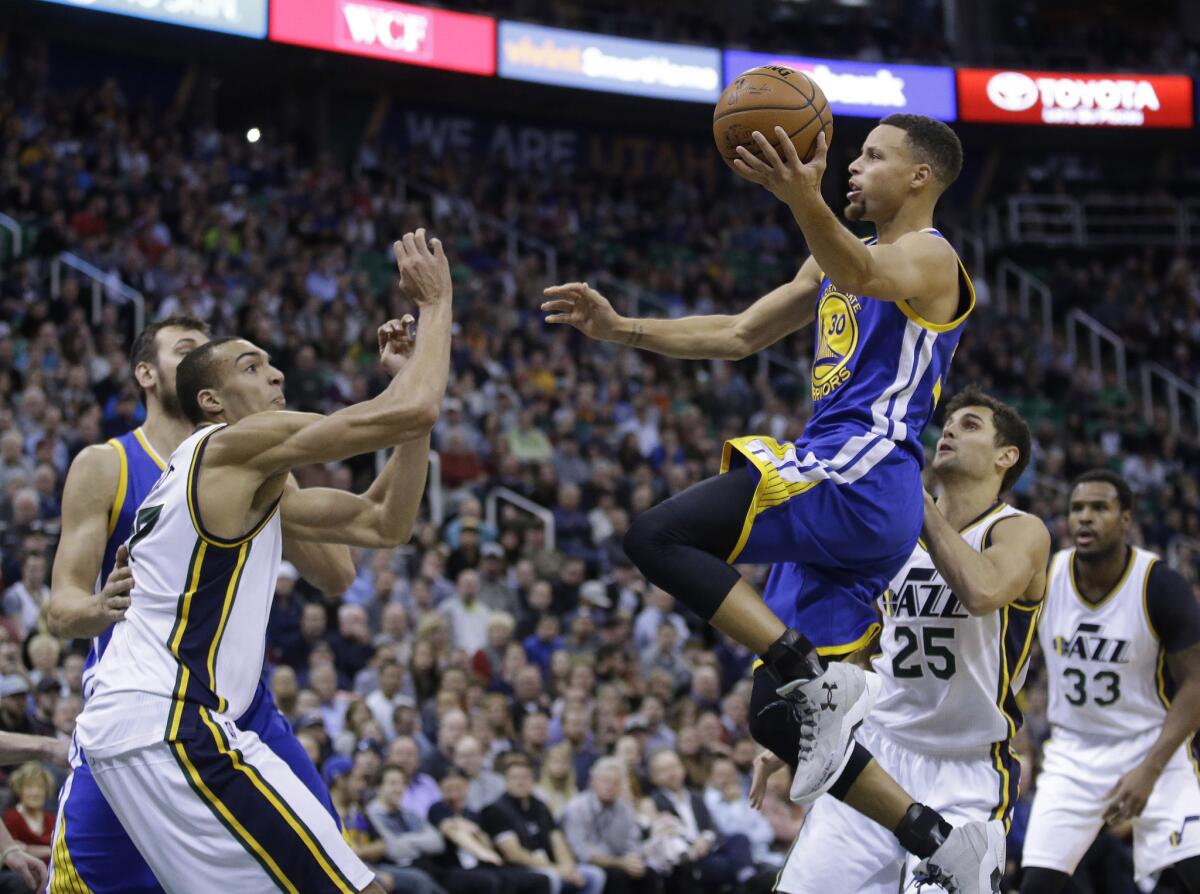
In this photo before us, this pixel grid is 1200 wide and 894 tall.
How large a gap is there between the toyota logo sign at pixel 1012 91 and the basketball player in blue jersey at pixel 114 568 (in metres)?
20.2

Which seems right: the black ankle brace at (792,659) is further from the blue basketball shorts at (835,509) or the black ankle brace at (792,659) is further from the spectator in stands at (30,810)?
the spectator in stands at (30,810)

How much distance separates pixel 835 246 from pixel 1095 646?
3.57 metres

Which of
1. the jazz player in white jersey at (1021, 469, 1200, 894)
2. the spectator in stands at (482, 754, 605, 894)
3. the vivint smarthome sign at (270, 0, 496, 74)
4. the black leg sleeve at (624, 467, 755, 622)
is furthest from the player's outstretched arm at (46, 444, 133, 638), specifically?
the vivint smarthome sign at (270, 0, 496, 74)

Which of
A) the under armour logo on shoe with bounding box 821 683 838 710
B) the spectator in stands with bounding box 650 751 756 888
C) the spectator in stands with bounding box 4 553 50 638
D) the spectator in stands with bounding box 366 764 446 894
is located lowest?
the spectator in stands with bounding box 650 751 756 888

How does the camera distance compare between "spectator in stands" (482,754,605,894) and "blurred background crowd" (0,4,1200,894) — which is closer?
"spectator in stands" (482,754,605,894)

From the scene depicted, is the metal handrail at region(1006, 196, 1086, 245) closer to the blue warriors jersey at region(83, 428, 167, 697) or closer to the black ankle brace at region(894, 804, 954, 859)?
the black ankle brace at region(894, 804, 954, 859)

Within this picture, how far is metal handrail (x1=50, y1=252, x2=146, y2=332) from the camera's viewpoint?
46.0ft

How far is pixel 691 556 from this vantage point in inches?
176

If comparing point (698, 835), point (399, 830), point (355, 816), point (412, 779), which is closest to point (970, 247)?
point (698, 835)

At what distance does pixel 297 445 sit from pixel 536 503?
10.1 m

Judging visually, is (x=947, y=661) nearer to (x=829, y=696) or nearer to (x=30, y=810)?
(x=829, y=696)

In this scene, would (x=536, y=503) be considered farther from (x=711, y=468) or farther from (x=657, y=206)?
(x=657, y=206)

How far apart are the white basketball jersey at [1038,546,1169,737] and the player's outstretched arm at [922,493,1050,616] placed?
1.84 meters

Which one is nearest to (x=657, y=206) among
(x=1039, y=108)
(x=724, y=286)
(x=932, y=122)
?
(x=724, y=286)
